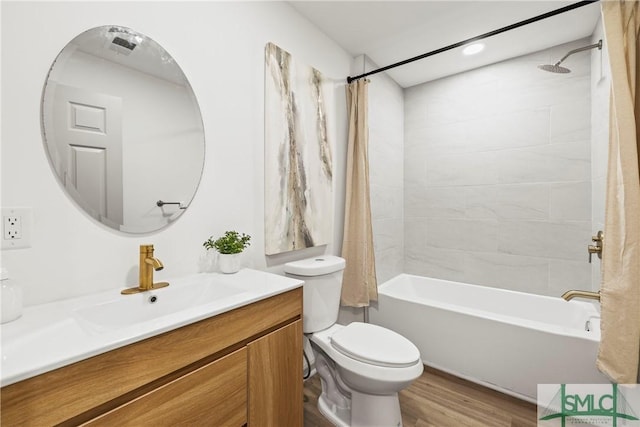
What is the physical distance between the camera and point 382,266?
2678 millimetres

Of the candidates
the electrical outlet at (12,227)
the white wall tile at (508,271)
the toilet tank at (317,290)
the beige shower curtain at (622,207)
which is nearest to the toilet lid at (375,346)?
the toilet tank at (317,290)

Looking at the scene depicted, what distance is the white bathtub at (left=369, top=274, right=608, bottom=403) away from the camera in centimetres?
167

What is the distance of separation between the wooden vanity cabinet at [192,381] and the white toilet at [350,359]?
12.4 inches

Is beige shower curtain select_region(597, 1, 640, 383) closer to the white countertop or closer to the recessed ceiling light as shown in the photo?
the recessed ceiling light

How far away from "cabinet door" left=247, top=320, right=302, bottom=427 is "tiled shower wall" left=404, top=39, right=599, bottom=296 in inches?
81.2

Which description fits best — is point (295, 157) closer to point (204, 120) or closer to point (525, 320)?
point (204, 120)

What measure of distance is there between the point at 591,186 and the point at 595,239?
2.89ft

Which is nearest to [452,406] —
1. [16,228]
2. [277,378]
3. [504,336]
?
[504,336]

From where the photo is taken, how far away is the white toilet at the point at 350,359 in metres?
1.35

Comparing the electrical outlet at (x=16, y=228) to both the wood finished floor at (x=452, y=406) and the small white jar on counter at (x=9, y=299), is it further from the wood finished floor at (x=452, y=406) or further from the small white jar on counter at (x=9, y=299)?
the wood finished floor at (x=452, y=406)

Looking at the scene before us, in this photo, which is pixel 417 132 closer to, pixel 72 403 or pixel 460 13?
pixel 460 13

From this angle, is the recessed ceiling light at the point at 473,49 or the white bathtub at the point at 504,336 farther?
the recessed ceiling light at the point at 473,49

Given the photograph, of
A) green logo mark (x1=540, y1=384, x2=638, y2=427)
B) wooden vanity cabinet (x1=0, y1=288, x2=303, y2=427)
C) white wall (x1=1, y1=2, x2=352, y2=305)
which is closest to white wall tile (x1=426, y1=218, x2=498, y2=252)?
green logo mark (x1=540, y1=384, x2=638, y2=427)

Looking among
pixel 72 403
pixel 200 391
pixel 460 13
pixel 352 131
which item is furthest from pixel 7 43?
pixel 460 13
